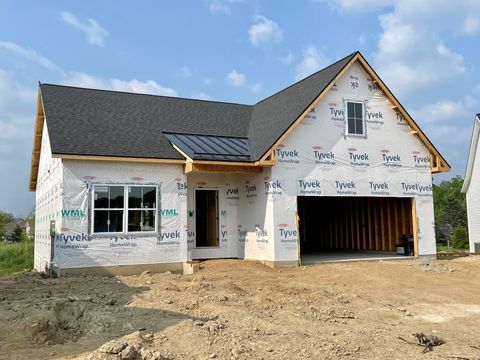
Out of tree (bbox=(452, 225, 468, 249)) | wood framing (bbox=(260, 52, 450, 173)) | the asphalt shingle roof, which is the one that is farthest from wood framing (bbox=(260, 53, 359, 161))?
tree (bbox=(452, 225, 468, 249))

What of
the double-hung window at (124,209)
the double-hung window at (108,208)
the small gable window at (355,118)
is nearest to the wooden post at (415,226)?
the small gable window at (355,118)

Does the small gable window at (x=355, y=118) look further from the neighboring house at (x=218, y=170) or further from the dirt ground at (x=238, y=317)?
the dirt ground at (x=238, y=317)

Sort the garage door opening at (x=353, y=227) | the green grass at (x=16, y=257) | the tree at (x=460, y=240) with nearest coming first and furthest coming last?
the garage door opening at (x=353, y=227)
the green grass at (x=16, y=257)
the tree at (x=460, y=240)

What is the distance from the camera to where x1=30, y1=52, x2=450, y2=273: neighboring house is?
13.6m

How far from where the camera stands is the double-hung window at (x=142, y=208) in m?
14.0

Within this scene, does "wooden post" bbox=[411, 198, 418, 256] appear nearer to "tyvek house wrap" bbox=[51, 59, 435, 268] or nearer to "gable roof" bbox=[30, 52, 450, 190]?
"tyvek house wrap" bbox=[51, 59, 435, 268]

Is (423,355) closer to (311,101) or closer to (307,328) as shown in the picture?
(307,328)

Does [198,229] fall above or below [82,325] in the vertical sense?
above

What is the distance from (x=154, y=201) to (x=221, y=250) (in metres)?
3.39

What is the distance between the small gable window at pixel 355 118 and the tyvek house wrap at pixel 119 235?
21.8 ft

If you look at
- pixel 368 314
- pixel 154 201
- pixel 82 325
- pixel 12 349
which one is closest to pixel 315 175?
pixel 154 201

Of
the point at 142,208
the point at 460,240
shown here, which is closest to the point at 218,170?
the point at 142,208

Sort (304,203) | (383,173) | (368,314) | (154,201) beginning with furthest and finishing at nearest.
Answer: (304,203) < (383,173) < (154,201) < (368,314)

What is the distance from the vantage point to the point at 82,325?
7316mm
